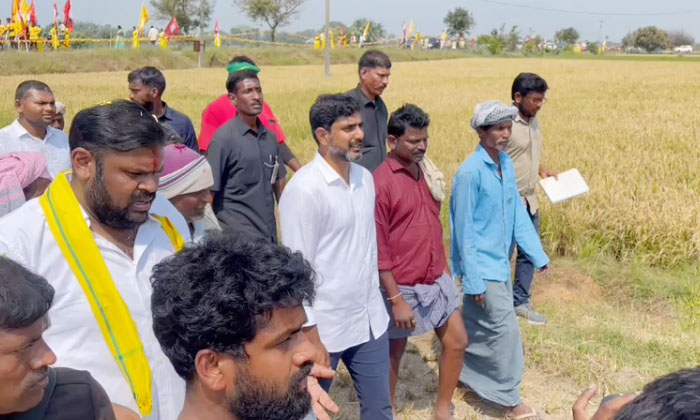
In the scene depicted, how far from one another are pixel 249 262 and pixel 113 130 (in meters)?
0.85

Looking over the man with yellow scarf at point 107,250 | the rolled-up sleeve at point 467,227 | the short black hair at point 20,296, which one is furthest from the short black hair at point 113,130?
the rolled-up sleeve at point 467,227

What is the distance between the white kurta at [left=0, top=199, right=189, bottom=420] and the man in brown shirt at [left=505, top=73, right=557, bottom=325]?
3.63m

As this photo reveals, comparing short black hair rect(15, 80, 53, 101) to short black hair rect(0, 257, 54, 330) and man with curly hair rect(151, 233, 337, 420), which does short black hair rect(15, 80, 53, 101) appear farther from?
man with curly hair rect(151, 233, 337, 420)

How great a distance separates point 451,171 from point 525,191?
3.33m

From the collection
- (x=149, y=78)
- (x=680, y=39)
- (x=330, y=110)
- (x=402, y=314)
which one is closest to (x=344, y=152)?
(x=330, y=110)

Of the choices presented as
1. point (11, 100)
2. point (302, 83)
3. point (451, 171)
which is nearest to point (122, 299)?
point (451, 171)

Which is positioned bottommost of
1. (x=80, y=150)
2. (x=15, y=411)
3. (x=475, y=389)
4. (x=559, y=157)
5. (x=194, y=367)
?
(x=475, y=389)

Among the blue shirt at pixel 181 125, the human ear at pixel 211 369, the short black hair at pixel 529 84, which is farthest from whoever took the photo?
the blue shirt at pixel 181 125

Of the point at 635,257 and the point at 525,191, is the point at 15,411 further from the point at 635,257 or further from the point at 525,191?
the point at 635,257

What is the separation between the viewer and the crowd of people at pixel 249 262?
5.16ft

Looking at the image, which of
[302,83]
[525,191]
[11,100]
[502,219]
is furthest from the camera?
[302,83]

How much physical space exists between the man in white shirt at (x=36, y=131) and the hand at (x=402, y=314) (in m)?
2.48

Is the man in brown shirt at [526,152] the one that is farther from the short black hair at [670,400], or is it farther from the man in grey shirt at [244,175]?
the short black hair at [670,400]

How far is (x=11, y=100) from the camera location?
1725 cm
